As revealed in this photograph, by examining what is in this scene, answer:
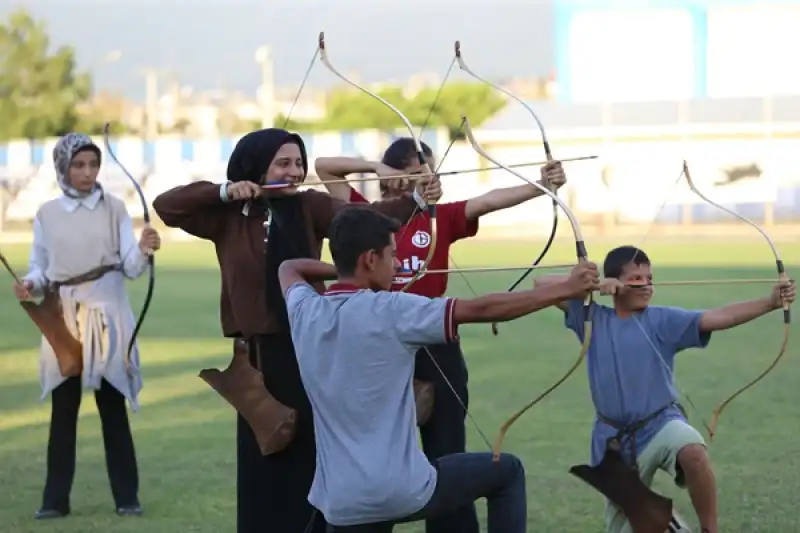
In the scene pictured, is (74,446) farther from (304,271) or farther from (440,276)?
(304,271)

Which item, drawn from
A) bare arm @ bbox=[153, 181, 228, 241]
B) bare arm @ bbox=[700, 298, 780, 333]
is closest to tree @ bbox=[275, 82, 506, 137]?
bare arm @ bbox=[700, 298, 780, 333]

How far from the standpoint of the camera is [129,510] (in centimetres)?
576

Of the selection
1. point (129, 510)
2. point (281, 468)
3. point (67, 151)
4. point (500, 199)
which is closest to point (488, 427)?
point (129, 510)

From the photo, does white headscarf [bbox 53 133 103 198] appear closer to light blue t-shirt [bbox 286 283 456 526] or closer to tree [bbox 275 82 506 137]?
light blue t-shirt [bbox 286 283 456 526]

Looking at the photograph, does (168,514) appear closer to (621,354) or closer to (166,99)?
(621,354)

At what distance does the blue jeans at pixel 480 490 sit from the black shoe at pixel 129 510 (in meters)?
2.32

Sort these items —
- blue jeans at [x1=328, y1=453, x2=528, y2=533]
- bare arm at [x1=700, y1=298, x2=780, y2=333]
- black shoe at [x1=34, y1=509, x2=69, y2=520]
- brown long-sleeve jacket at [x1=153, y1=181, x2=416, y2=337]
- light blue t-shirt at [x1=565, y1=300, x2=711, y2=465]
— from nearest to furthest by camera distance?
blue jeans at [x1=328, y1=453, x2=528, y2=533] → brown long-sleeve jacket at [x1=153, y1=181, x2=416, y2=337] → bare arm at [x1=700, y1=298, x2=780, y2=333] → light blue t-shirt at [x1=565, y1=300, x2=711, y2=465] → black shoe at [x1=34, y1=509, x2=69, y2=520]

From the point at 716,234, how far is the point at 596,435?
2844cm

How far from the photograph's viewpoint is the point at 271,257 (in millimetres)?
4152

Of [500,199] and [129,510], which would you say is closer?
[500,199]

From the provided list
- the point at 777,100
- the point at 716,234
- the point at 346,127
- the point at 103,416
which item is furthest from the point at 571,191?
the point at 103,416

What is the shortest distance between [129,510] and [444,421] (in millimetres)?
1649

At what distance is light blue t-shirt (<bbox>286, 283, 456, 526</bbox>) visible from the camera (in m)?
3.40

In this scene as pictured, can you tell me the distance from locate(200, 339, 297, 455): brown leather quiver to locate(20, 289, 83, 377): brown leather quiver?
5.26ft
